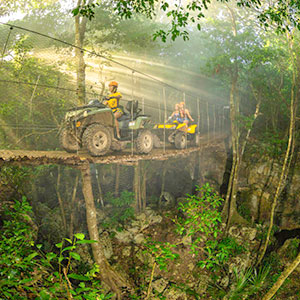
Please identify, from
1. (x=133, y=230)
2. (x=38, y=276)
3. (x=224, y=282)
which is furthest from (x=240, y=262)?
(x=38, y=276)

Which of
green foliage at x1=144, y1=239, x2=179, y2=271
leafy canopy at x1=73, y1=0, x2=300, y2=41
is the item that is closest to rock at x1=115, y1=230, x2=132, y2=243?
green foliage at x1=144, y1=239, x2=179, y2=271

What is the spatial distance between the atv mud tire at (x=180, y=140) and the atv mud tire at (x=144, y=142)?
162 centimetres

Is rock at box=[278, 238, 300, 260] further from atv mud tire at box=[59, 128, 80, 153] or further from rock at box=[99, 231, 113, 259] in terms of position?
atv mud tire at box=[59, 128, 80, 153]

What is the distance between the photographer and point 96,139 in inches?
154

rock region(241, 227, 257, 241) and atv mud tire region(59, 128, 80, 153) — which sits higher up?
atv mud tire region(59, 128, 80, 153)

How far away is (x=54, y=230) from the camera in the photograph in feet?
20.9

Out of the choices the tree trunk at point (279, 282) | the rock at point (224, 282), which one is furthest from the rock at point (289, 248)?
the tree trunk at point (279, 282)

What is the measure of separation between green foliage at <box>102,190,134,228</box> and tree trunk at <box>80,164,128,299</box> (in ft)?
6.52

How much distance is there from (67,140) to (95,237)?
189cm

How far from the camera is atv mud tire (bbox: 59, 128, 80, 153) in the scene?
412 centimetres

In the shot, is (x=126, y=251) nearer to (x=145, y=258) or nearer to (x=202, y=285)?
(x=145, y=258)

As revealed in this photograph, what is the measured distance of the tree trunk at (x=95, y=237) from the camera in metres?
4.56

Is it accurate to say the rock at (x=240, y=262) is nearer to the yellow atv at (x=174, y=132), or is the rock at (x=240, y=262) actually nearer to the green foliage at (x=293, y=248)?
the green foliage at (x=293, y=248)

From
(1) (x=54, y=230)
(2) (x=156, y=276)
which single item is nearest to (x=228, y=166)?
(2) (x=156, y=276)
